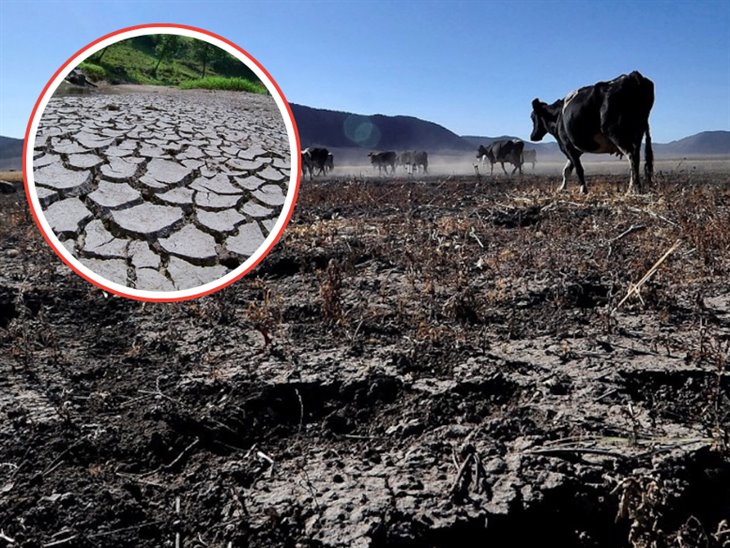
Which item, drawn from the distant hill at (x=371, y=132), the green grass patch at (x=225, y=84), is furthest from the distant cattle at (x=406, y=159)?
the distant hill at (x=371, y=132)

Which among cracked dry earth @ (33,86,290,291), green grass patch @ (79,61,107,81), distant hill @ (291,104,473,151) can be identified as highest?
distant hill @ (291,104,473,151)

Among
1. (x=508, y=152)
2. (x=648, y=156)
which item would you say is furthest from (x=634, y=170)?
(x=508, y=152)

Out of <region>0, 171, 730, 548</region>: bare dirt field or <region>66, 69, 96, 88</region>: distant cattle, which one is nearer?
<region>66, 69, 96, 88</region>: distant cattle

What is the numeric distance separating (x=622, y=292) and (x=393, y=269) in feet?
5.64

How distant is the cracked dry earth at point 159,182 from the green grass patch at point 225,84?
4 cm

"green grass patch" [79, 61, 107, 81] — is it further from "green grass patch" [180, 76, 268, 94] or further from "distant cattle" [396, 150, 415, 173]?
"distant cattle" [396, 150, 415, 173]

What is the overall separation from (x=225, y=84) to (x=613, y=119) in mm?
8982

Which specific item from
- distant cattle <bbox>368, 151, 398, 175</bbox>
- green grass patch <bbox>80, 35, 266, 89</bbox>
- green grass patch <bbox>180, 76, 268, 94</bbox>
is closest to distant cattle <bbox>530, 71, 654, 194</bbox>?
green grass patch <bbox>180, 76, 268, 94</bbox>

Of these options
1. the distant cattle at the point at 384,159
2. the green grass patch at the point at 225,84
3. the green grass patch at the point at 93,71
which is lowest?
the green grass patch at the point at 225,84

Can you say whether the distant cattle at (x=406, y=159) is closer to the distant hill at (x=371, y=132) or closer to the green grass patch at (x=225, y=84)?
the green grass patch at (x=225, y=84)

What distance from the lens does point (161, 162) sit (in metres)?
1.90

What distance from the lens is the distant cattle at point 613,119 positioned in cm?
950

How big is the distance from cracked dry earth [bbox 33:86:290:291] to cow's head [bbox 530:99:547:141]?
11.7m

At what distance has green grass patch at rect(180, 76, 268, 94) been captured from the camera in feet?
6.72
